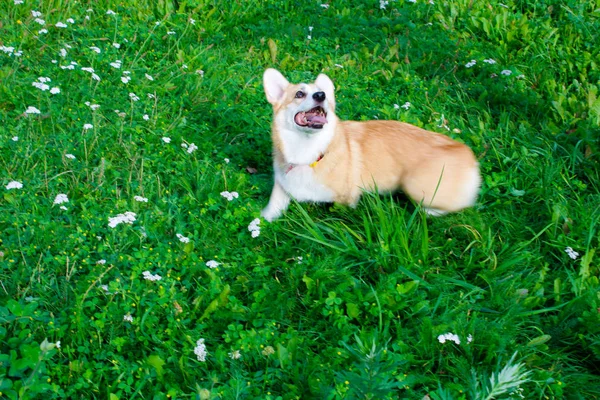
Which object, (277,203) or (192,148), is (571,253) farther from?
(192,148)

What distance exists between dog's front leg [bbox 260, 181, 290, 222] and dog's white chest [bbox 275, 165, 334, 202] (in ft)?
0.19

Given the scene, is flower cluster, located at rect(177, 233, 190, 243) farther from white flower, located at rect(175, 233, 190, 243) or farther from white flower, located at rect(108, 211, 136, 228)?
white flower, located at rect(108, 211, 136, 228)

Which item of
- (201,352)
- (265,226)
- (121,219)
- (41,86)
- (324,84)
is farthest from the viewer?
(41,86)

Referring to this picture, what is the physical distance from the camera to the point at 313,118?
3445 millimetres

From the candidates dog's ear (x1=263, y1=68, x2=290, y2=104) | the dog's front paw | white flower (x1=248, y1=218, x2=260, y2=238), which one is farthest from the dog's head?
white flower (x1=248, y1=218, x2=260, y2=238)

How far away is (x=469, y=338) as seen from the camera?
2551 mm

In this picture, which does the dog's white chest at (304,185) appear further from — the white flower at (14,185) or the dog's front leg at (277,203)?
the white flower at (14,185)

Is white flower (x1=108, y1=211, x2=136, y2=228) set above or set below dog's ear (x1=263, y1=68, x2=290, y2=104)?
below

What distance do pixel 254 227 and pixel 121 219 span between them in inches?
28.3

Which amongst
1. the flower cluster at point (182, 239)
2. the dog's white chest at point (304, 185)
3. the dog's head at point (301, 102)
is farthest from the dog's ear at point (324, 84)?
the flower cluster at point (182, 239)

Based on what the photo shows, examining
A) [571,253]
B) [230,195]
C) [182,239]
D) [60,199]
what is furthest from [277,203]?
[571,253]

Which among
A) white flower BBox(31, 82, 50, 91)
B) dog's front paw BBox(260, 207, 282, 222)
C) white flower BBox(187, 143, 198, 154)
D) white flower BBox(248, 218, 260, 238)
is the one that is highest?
white flower BBox(31, 82, 50, 91)

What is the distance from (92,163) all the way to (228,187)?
875 mm

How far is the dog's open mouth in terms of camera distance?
3418 mm
